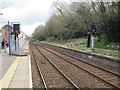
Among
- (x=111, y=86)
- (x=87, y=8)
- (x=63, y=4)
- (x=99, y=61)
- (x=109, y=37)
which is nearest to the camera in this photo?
(x=111, y=86)

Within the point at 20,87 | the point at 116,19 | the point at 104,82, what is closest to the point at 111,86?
the point at 104,82

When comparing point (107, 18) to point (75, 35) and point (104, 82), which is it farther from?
point (75, 35)

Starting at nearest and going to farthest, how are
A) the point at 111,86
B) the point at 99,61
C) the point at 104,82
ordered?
1. the point at 111,86
2. the point at 104,82
3. the point at 99,61

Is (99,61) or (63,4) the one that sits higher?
(63,4)

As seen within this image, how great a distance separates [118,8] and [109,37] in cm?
385

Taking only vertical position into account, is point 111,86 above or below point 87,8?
below

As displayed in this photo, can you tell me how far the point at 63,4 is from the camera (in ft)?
159

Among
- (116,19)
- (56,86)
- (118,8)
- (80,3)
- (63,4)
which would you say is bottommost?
(56,86)

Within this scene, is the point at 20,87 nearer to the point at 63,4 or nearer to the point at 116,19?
the point at 116,19

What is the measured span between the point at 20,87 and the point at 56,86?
65.2 inches

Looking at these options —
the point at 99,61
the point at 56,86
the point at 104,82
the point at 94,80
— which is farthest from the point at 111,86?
the point at 99,61

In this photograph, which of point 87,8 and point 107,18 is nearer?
point 107,18

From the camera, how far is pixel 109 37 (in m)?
21.1

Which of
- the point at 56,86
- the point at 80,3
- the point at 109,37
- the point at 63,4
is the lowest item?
the point at 56,86
